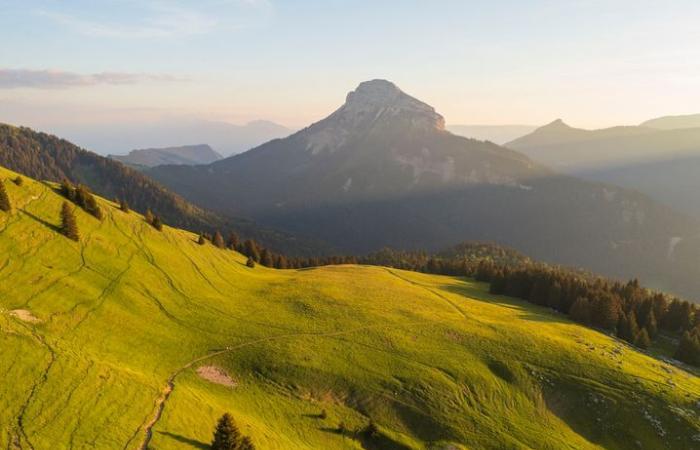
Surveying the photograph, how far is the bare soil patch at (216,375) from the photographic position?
2048 inches

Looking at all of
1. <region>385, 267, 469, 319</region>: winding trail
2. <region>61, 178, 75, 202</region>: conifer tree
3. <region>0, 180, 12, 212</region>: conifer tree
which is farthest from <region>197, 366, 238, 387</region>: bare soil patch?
<region>385, 267, 469, 319</region>: winding trail

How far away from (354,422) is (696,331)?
94977mm

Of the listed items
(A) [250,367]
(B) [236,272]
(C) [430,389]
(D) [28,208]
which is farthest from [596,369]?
(D) [28,208]

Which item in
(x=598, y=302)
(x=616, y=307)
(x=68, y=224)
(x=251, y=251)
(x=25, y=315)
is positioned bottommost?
(x=616, y=307)

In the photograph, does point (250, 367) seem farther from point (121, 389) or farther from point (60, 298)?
point (60, 298)

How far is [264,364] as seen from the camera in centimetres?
5753

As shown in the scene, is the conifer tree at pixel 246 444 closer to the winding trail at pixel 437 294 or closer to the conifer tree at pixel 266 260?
the winding trail at pixel 437 294

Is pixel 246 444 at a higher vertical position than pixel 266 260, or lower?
higher

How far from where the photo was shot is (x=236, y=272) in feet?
304

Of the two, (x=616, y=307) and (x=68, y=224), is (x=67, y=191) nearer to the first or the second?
(x=68, y=224)

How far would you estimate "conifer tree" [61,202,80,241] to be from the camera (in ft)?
204

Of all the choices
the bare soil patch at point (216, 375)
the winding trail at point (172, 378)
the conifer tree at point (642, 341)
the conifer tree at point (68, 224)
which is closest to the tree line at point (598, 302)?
the conifer tree at point (642, 341)

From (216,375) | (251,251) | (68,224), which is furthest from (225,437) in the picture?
(251,251)

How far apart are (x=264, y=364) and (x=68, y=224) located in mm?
33901
